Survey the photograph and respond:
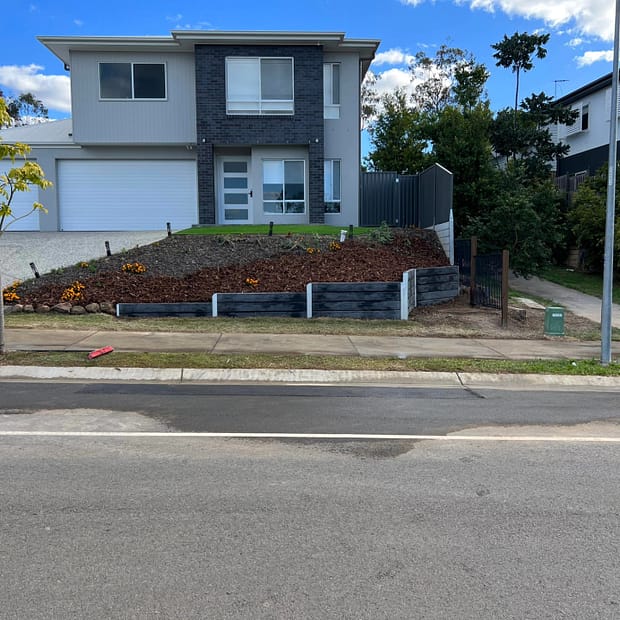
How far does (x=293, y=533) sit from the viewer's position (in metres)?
3.92

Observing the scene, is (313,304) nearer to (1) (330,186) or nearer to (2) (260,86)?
(1) (330,186)

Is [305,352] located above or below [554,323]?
below

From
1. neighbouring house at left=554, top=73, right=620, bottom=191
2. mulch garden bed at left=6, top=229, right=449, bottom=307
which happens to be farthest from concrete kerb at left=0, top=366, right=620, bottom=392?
neighbouring house at left=554, top=73, right=620, bottom=191

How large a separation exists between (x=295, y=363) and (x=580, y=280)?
18.6 m

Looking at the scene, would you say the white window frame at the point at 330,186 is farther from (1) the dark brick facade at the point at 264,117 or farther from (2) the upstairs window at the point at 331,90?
(2) the upstairs window at the point at 331,90

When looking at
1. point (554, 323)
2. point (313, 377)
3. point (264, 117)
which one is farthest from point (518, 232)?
point (313, 377)

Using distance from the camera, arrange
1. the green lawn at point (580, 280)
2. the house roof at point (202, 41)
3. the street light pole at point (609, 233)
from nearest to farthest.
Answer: the street light pole at point (609, 233)
the green lawn at point (580, 280)
the house roof at point (202, 41)

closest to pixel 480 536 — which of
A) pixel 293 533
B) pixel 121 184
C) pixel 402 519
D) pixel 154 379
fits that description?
pixel 402 519

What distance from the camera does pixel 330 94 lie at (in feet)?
76.4

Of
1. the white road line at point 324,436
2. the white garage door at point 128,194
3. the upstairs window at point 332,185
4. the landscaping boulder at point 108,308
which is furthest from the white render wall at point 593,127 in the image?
the white road line at point 324,436

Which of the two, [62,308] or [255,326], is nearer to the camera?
[255,326]

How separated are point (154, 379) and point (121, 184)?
16.9m

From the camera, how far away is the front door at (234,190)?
2369cm

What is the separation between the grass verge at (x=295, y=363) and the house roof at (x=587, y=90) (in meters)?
23.6
